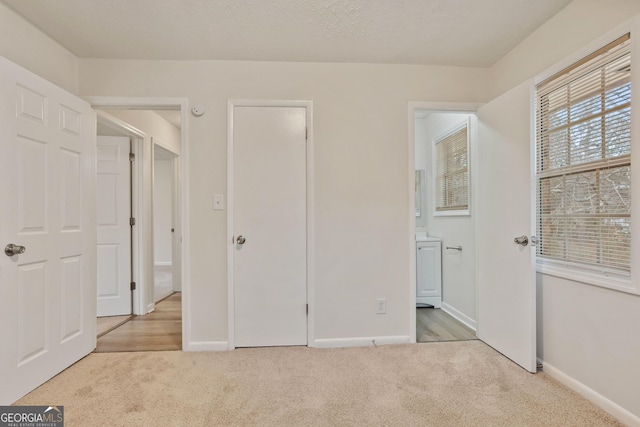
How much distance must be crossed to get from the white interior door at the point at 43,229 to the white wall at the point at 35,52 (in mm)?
197

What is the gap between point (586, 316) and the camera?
1.78 meters

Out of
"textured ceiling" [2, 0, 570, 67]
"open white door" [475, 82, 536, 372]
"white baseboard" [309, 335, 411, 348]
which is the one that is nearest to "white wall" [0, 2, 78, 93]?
"textured ceiling" [2, 0, 570, 67]

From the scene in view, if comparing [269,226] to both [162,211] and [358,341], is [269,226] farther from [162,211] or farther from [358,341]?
[162,211]

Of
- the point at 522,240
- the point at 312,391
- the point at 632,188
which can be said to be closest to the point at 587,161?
the point at 632,188

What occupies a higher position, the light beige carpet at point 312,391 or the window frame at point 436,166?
the window frame at point 436,166

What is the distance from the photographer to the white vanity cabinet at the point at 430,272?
3535mm

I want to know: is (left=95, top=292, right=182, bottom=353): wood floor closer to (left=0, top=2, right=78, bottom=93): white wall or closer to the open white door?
(left=0, top=2, right=78, bottom=93): white wall

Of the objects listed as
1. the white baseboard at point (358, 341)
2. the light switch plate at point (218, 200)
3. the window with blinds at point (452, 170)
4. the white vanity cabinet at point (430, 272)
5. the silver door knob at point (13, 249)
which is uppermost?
the window with blinds at point (452, 170)

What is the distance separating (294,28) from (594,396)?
9.49ft

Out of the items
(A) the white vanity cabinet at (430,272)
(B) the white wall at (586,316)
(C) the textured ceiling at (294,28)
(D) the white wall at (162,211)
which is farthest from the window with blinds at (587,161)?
(D) the white wall at (162,211)

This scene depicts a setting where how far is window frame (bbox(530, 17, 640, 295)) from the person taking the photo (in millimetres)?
1493

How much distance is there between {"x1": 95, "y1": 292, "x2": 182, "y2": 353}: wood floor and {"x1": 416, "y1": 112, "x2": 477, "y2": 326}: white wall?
8.86 feet

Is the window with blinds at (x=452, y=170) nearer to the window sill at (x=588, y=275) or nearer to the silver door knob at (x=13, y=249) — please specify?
the window sill at (x=588, y=275)

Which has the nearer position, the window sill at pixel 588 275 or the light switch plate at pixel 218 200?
the window sill at pixel 588 275
